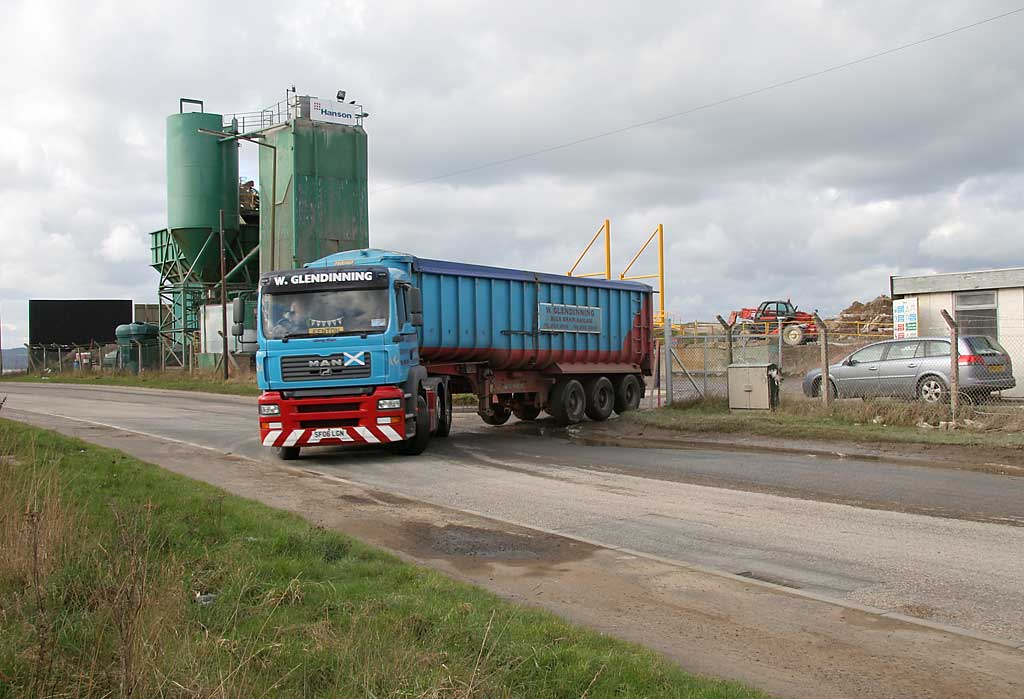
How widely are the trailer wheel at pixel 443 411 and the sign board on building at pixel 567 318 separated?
2.86 meters

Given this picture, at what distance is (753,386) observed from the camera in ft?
65.1

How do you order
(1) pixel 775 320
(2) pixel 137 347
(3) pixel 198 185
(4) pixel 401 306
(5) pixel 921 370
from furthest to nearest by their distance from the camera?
(2) pixel 137 347 → (3) pixel 198 185 → (1) pixel 775 320 → (5) pixel 921 370 → (4) pixel 401 306

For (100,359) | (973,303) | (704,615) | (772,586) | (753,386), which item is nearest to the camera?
(704,615)

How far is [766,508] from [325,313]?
7592 millimetres

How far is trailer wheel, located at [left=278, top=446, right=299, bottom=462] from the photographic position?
49.9 feet

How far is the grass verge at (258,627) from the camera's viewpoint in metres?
4.16

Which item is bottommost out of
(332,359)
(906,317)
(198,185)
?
(332,359)

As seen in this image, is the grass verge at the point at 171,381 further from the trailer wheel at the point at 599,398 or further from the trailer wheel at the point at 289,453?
the trailer wheel at the point at 289,453

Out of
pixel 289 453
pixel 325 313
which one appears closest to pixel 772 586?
pixel 325 313

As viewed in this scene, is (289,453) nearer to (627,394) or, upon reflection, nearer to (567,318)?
(567,318)

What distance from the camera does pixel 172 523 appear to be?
7.90m

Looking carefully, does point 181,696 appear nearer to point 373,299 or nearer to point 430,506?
point 430,506

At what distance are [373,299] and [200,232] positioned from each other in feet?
143

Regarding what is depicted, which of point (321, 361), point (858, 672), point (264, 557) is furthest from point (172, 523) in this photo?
point (321, 361)
